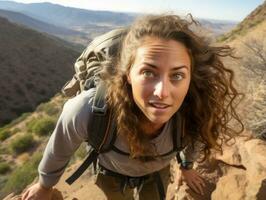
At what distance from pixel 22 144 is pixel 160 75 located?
36.8 feet

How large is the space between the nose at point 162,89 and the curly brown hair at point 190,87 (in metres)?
0.18

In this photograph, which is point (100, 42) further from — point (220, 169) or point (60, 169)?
point (220, 169)

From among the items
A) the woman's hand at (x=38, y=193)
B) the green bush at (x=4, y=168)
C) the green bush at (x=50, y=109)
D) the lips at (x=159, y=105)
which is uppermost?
the lips at (x=159, y=105)

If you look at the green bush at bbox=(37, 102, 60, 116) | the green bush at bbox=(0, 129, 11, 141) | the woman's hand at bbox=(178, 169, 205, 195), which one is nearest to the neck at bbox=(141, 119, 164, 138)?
the woman's hand at bbox=(178, 169, 205, 195)

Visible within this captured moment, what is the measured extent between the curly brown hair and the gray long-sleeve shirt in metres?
0.09

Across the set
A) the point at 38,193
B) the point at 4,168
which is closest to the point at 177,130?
the point at 38,193

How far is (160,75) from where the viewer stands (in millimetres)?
1415

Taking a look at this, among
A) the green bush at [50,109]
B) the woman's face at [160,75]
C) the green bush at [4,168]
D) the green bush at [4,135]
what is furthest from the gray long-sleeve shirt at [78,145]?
the green bush at [50,109]

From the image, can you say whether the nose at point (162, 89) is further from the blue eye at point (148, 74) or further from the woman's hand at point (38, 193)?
the woman's hand at point (38, 193)

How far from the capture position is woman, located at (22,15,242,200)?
1433 mm

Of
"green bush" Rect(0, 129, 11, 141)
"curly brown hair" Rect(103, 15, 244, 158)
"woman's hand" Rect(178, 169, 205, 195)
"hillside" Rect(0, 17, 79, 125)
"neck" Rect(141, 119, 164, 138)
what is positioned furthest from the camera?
"hillside" Rect(0, 17, 79, 125)

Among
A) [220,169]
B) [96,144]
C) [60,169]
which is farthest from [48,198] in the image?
[220,169]

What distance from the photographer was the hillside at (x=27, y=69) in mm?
23547

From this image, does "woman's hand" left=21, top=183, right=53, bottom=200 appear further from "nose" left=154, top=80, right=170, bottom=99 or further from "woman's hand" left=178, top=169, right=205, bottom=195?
"woman's hand" left=178, top=169, right=205, bottom=195
